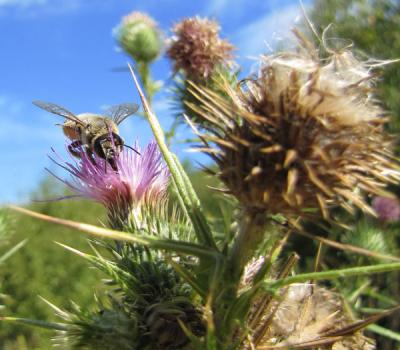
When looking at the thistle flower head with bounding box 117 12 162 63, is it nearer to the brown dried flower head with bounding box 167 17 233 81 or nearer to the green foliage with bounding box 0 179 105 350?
the brown dried flower head with bounding box 167 17 233 81

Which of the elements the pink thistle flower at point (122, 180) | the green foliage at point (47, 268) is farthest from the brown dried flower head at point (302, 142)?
the green foliage at point (47, 268)

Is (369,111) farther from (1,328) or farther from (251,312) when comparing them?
(1,328)

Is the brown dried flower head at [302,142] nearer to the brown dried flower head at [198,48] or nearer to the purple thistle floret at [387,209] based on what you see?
the brown dried flower head at [198,48]

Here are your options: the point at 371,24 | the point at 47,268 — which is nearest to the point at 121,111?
the point at 371,24

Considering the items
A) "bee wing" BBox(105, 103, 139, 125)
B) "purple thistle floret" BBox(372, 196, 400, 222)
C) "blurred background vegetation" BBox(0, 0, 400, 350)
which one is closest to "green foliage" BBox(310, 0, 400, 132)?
"blurred background vegetation" BBox(0, 0, 400, 350)

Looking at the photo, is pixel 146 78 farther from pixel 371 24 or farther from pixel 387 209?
pixel 371 24
